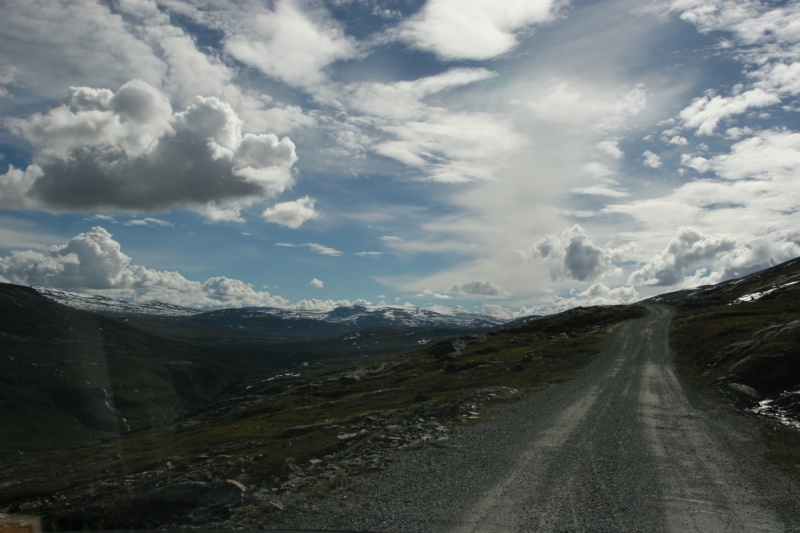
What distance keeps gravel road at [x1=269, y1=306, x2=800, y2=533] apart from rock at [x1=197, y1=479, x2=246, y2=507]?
268 cm

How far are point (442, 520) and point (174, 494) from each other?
1013 cm

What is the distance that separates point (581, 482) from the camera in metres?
16.0

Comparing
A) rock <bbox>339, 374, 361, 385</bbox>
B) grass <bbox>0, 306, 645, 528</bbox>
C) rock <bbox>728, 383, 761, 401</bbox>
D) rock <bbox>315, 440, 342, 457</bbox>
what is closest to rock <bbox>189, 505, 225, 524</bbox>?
grass <bbox>0, 306, 645, 528</bbox>

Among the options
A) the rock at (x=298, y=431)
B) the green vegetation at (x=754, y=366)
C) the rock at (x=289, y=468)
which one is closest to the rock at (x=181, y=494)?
the rock at (x=289, y=468)

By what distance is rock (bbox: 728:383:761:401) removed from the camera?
31.9 meters

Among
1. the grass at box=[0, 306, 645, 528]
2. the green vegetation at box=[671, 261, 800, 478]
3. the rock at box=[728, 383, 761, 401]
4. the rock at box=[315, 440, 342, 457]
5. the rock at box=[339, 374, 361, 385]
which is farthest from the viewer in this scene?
the rock at box=[339, 374, 361, 385]

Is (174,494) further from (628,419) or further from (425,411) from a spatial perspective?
(628,419)

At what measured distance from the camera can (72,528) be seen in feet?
55.6

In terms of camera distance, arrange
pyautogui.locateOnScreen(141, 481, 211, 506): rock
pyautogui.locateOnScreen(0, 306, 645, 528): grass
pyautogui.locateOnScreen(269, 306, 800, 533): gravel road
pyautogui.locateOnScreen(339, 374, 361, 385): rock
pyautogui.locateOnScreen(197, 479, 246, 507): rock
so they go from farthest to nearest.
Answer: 1. pyautogui.locateOnScreen(339, 374, 361, 385): rock
2. pyautogui.locateOnScreen(0, 306, 645, 528): grass
3. pyautogui.locateOnScreen(141, 481, 211, 506): rock
4. pyautogui.locateOnScreen(197, 479, 246, 507): rock
5. pyautogui.locateOnScreen(269, 306, 800, 533): gravel road

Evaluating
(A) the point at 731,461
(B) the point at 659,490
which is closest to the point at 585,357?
(A) the point at 731,461

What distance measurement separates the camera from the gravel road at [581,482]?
12805mm

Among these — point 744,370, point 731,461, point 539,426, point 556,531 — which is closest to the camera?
point 556,531

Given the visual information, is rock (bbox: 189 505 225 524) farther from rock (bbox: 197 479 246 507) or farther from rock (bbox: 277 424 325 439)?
rock (bbox: 277 424 325 439)

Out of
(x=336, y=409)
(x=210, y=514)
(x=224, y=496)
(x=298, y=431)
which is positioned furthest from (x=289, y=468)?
(x=336, y=409)
